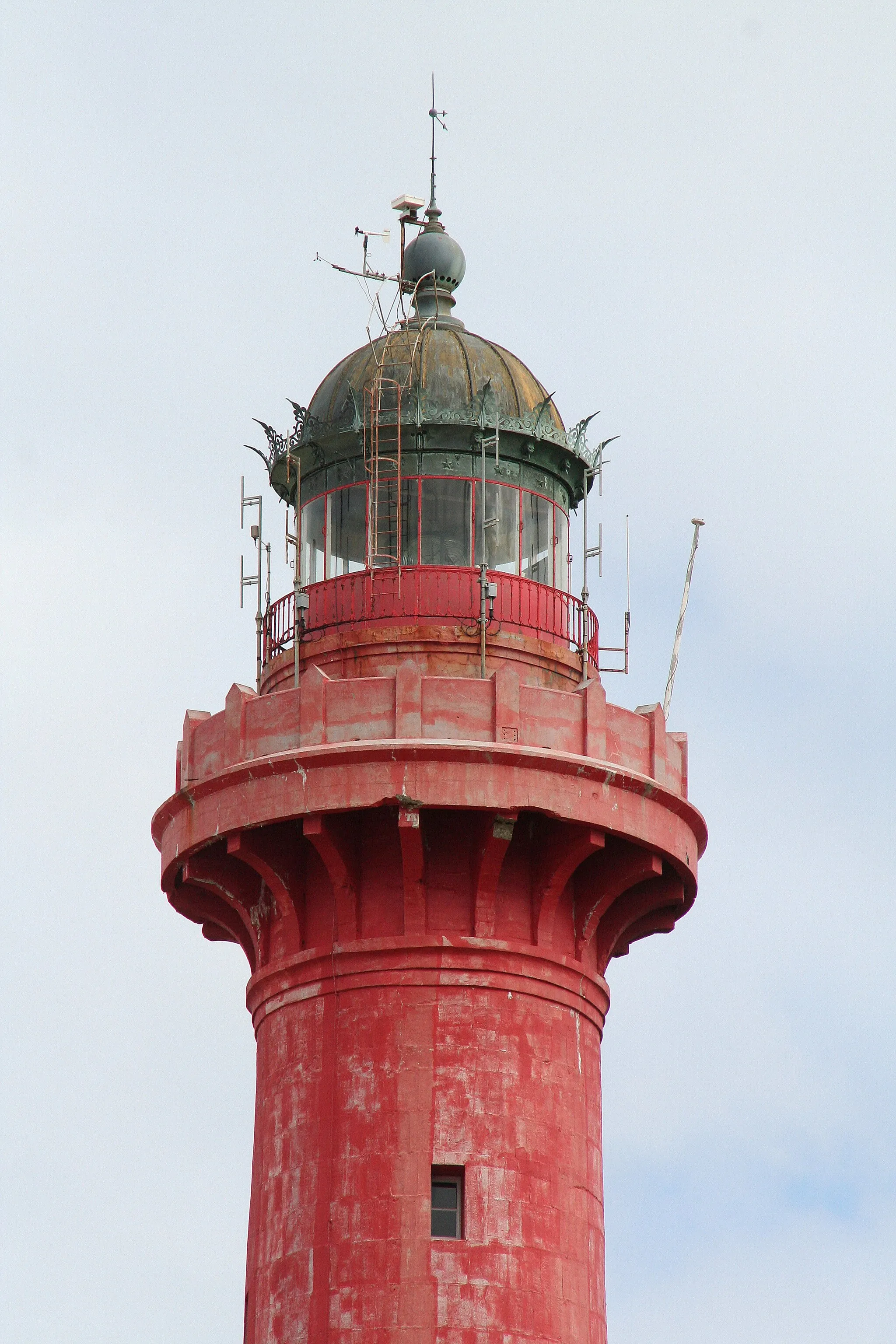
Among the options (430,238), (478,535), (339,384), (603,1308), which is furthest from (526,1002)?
(430,238)

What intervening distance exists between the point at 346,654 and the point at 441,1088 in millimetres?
5156

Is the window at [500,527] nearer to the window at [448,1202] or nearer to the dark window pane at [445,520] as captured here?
the dark window pane at [445,520]

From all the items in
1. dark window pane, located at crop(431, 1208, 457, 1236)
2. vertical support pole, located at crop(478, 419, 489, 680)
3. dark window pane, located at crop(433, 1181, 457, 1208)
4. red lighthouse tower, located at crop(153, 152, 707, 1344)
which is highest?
vertical support pole, located at crop(478, 419, 489, 680)

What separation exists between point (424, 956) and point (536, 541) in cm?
565

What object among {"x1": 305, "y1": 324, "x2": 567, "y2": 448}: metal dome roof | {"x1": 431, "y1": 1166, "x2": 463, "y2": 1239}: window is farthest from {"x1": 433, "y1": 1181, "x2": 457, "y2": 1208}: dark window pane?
{"x1": 305, "y1": 324, "x2": 567, "y2": 448}: metal dome roof

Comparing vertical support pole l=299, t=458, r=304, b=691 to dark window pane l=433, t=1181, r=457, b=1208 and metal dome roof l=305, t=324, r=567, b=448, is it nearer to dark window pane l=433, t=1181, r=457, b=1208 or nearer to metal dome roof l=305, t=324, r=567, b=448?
metal dome roof l=305, t=324, r=567, b=448

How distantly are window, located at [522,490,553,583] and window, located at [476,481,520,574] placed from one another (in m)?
0.13

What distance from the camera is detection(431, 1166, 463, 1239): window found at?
28781 millimetres

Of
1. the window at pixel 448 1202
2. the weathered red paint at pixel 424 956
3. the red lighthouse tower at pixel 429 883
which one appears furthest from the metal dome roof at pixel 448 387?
the window at pixel 448 1202

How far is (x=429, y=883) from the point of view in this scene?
2977cm

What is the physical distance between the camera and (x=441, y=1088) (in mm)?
29109

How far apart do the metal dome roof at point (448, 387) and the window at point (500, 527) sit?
794 mm

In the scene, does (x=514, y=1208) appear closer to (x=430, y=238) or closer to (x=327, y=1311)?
(x=327, y=1311)

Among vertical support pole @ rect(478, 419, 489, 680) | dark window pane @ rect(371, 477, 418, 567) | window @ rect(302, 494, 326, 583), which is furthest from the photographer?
window @ rect(302, 494, 326, 583)
